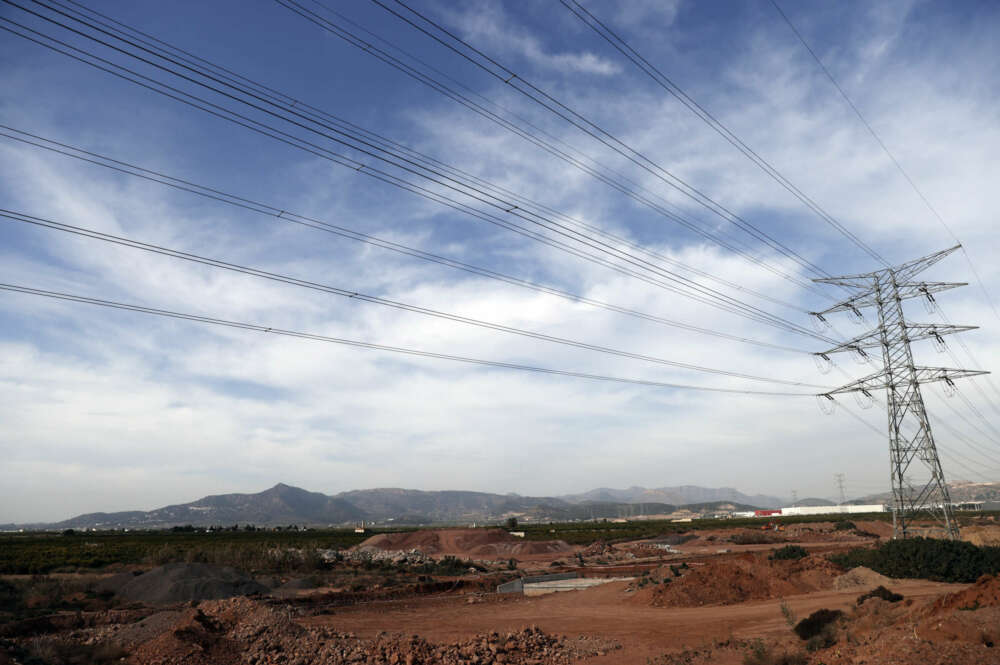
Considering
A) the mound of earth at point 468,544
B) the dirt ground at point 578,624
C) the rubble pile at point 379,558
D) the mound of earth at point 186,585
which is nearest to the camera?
the dirt ground at point 578,624

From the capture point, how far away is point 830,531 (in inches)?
3452

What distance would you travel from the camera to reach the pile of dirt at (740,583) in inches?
1095

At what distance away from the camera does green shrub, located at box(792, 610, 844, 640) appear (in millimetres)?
16891

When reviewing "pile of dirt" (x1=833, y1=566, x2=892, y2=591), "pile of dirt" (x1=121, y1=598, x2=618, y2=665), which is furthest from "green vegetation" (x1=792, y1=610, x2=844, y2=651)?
"pile of dirt" (x1=833, y1=566, x2=892, y2=591)

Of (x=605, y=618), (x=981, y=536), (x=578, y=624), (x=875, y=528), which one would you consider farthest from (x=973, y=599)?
(x=875, y=528)

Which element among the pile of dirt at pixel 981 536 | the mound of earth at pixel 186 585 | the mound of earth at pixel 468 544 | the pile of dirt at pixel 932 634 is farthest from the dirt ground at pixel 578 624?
the mound of earth at pixel 468 544

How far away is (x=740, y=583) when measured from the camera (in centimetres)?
2905

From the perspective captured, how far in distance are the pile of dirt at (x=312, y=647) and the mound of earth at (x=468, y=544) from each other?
55.1m

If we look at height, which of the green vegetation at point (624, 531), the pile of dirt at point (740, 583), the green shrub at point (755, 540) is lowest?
the green vegetation at point (624, 531)

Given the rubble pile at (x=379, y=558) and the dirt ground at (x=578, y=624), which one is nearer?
the dirt ground at (x=578, y=624)

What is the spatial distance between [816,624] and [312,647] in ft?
50.2

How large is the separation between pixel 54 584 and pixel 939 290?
5546 cm

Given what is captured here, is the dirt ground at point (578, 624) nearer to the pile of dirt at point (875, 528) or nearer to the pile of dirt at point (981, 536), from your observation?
the pile of dirt at point (981, 536)

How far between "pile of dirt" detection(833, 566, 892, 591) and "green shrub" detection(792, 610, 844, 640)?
36.2ft
